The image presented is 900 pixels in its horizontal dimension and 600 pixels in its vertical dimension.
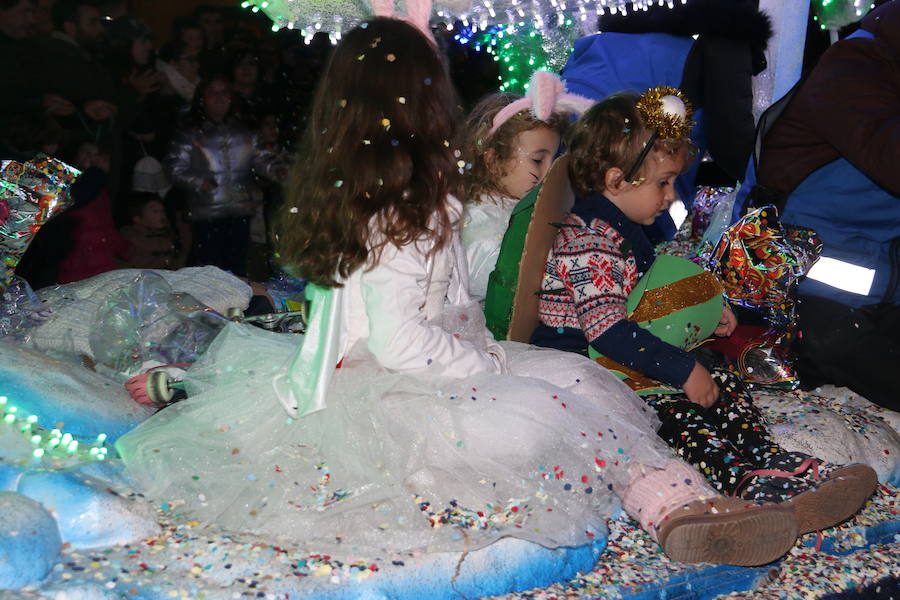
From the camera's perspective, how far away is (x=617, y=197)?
2566 millimetres

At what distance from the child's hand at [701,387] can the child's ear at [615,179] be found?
0.59 meters

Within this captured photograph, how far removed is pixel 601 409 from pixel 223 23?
3.45 metres

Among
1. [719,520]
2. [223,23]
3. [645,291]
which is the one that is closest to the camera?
[719,520]

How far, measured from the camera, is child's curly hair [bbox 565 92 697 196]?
253 cm

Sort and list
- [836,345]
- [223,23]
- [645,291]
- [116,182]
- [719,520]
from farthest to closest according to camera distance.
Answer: [223,23]
[116,182]
[836,345]
[645,291]
[719,520]

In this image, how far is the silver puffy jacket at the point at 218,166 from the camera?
4352 mm

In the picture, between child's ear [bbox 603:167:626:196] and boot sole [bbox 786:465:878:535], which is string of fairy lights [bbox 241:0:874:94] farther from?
boot sole [bbox 786:465:878:535]

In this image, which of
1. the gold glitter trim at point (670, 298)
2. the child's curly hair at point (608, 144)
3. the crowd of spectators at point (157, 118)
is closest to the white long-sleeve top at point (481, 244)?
the child's curly hair at point (608, 144)

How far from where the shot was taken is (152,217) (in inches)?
176

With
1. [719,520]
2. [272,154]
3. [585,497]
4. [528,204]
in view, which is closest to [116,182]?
[272,154]

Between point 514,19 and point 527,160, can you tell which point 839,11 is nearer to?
point 514,19

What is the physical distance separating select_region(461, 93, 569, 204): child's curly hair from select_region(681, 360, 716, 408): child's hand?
117cm

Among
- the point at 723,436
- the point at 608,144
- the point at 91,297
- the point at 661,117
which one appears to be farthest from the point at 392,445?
the point at 91,297

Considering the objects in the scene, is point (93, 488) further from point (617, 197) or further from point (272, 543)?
point (617, 197)
